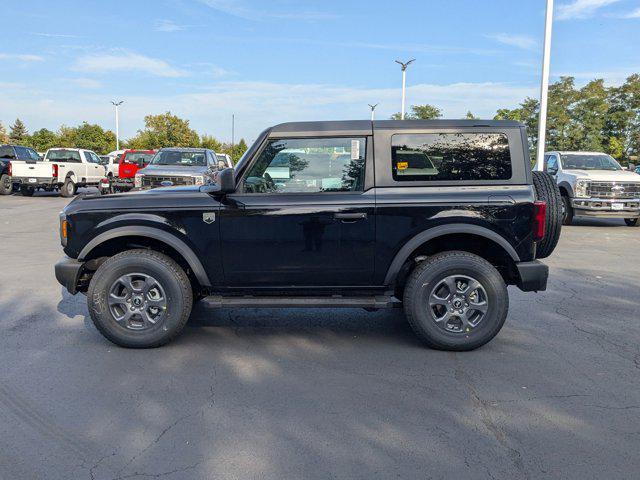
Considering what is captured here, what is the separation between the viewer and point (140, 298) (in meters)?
4.75

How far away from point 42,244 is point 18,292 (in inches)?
162

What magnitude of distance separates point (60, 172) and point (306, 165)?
20.1m

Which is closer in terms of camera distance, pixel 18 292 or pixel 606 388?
pixel 606 388

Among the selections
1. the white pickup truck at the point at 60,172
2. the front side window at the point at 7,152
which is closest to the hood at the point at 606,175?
the white pickup truck at the point at 60,172

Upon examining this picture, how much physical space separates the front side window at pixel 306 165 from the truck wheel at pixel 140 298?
1.05 meters

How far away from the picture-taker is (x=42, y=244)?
10.5 m

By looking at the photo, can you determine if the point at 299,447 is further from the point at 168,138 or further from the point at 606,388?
the point at 168,138

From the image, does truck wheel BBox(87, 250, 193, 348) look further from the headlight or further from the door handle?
the headlight

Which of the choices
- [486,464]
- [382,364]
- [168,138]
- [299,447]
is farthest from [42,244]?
[168,138]

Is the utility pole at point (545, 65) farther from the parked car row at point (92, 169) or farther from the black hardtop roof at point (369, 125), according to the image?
the black hardtop roof at point (369, 125)

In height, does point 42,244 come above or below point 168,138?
below

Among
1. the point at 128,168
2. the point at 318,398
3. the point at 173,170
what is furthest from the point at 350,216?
the point at 128,168

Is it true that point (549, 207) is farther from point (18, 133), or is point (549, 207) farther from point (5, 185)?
point (18, 133)

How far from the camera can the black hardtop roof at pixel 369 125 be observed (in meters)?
4.79
